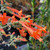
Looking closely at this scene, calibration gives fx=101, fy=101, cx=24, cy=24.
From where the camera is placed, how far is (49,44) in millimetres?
785

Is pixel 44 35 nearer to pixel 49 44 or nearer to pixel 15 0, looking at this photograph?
pixel 49 44

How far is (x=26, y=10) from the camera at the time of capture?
137 cm

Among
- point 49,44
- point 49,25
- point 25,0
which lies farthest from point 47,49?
point 25,0

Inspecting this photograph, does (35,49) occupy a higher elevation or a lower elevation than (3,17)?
lower

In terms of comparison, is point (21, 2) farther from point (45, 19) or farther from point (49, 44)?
point (49, 44)

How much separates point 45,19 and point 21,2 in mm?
691

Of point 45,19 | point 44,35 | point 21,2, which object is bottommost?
point 44,35

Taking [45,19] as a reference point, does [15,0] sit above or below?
above

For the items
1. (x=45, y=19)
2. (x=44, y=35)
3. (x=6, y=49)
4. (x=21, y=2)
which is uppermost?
(x=21, y=2)

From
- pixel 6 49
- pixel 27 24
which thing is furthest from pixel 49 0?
pixel 6 49

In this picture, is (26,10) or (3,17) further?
(26,10)

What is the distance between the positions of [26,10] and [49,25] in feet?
2.11

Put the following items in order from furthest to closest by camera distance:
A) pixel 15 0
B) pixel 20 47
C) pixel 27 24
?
pixel 15 0 < pixel 20 47 < pixel 27 24

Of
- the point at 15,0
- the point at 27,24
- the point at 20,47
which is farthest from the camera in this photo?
the point at 15,0
